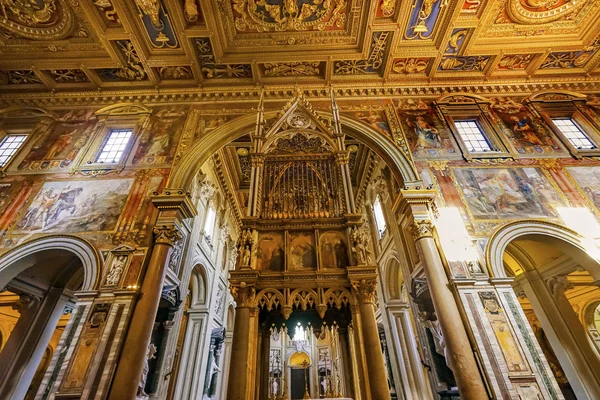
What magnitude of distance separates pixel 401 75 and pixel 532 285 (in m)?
9.40

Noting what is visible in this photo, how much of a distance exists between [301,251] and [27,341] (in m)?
9.70

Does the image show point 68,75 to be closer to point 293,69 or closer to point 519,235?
point 293,69

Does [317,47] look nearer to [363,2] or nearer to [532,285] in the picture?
[363,2]

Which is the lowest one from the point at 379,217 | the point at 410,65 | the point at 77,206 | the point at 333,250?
the point at 333,250

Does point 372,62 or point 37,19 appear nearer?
point 37,19

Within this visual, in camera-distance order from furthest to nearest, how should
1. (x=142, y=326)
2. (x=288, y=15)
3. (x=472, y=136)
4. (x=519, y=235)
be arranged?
(x=472, y=136) → (x=288, y=15) → (x=519, y=235) → (x=142, y=326)

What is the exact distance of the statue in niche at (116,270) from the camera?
7523mm

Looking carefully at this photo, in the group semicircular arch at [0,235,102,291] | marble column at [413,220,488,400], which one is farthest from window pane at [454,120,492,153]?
semicircular arch at [0,235,102,291]

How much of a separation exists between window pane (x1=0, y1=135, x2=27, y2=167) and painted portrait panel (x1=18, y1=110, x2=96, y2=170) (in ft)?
2.40

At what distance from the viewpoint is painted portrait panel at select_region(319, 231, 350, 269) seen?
20.7ft

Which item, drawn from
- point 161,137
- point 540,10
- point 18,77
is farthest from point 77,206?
point 540,10

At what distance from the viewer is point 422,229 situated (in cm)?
831

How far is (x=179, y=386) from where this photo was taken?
11031 mm

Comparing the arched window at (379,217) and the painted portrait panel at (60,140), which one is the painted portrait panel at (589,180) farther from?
the painted portrait panel at (60,140)
